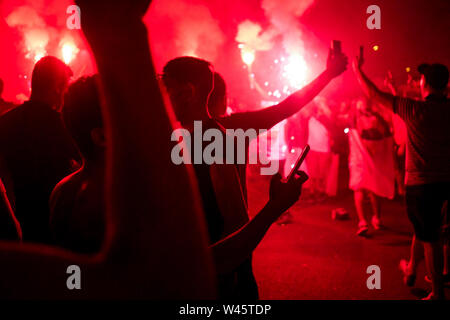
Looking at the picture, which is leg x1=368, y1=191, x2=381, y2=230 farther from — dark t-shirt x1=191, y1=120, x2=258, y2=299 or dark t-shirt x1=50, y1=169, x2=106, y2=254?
dark t-shirt x1=50, y1=169, x2=106, y2=254

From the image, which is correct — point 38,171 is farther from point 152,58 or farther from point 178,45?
point 178,45

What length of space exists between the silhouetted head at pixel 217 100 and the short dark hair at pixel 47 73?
1.28m

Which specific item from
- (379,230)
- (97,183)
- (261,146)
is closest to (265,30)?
(261,146)

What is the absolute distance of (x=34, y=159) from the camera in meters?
2.67

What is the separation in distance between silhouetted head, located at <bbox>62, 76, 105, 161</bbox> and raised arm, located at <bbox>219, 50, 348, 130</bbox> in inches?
45.7

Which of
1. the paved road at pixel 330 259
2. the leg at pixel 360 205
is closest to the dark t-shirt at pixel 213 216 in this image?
the paved road at pixel 330 259

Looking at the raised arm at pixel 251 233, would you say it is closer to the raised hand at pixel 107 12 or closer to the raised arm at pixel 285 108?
the raised hand at pixel 107 12

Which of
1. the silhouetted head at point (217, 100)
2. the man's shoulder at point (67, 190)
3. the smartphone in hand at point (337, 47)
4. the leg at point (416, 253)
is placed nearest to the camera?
the man's shoulder at point (67, 190)

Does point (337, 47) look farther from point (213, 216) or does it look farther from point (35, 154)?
point (35, 154)

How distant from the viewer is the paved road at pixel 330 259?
4523mm

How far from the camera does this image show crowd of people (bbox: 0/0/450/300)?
0.68 metres

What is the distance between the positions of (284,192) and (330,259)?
448 cm

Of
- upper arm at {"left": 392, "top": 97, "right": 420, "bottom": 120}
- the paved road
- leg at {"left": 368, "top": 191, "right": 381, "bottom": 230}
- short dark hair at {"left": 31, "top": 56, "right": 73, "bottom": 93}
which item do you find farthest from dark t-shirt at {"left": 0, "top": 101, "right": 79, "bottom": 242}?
leg at {"left": 368, "top": 191, "right": 381, "bottom": 230}

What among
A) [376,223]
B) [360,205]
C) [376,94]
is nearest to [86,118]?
[376,94]
